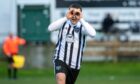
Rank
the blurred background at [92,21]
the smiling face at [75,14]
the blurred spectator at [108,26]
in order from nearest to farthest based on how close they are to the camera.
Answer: the smiling face at [75,14], the blurred background at [92,21], the blurred spectator at [108,26]

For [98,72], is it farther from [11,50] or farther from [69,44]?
[69,44]

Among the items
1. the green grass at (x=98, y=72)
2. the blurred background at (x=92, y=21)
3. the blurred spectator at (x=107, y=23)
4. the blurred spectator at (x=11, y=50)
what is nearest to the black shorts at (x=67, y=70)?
the green grass at (x=98, y=72)

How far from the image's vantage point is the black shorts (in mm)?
15557

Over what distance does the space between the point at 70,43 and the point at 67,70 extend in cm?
54

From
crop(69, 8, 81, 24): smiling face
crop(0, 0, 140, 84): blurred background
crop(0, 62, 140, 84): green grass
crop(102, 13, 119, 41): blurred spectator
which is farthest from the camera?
Answer: crop(102, 13, 119, 41): blurred spectator

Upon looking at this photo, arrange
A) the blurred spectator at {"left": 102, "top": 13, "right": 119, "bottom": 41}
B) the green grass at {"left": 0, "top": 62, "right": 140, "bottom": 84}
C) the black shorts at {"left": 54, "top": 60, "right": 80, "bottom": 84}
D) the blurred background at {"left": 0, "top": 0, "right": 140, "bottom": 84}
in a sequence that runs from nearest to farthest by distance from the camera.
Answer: the black shorts at {"left": 54, "top": 60, "right": 80, "bottom": 84}
the green grass at {"left": 0, "top": 62, "right": 140, "bottom": 84}
the blurred background at {"left": 0, "top": 0, "right": 140, "bottom": 84}
the blurred spectator at {"left": 102, "top": 13, "right": 119, "bottom": 41}

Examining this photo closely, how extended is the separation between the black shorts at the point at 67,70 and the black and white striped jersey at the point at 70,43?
0.07 meters

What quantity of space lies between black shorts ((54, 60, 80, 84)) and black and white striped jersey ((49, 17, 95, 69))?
0.07 meters

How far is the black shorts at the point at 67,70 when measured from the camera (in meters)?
15.6

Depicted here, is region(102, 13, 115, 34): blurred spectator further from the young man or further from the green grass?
the young man

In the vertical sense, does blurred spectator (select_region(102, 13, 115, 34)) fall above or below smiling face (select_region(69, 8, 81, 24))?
below

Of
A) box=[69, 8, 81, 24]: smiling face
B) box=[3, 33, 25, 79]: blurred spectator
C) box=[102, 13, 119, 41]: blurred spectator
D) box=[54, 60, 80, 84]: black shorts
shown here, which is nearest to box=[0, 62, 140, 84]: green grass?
box=[3, 33, 25, 79]: blurred spectator

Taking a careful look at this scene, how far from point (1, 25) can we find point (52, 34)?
2.93 meters

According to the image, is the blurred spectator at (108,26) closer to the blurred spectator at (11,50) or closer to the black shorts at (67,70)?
the blurred spectator at (11,50)
